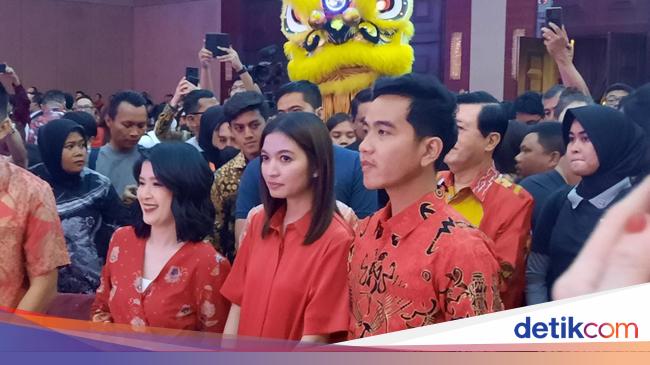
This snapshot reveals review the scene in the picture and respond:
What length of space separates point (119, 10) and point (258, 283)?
0.75m

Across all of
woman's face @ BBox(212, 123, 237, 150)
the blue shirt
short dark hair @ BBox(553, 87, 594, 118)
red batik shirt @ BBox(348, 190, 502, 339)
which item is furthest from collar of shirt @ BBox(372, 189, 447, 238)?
woman's face @ BBox(212, 123, 237, 150)

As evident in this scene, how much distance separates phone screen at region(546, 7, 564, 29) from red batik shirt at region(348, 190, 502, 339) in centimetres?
64

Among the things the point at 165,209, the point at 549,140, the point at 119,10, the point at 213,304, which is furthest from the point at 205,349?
the point at 549,140

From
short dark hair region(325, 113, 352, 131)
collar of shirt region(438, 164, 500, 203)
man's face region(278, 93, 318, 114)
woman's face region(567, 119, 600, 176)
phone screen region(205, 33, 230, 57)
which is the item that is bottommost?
collar of shirt region(438, 164, 500, 203)

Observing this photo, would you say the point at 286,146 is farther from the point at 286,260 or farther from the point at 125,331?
the point at 125,331

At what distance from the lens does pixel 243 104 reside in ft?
8.48

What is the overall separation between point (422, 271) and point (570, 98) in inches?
31.5

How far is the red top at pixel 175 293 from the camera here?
196 centimetres

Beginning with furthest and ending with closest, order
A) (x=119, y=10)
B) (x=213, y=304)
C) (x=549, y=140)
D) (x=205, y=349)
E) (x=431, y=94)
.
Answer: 1. (x=549, y=140)
2. (x=119, y=10)
3. (x=213, y=304)
4. (x=205, y=349)
5. (x=431, y=94)

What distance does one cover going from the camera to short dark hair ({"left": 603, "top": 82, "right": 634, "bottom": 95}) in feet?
6.07

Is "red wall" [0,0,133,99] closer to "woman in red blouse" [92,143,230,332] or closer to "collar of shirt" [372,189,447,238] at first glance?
"woman in red blouse" [92,143,230,332]

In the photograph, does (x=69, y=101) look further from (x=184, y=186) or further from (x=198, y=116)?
(x=198, y=116)

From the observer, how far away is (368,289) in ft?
5.52

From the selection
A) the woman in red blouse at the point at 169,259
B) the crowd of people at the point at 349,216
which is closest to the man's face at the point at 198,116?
the crowd of people at the point at 349,216
